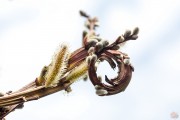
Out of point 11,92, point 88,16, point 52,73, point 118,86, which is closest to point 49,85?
point 52,73

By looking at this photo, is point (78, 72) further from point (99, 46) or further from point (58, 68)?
point (99, 46)

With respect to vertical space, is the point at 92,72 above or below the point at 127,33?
below

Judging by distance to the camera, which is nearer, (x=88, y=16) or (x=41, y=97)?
(x=41, y=97)

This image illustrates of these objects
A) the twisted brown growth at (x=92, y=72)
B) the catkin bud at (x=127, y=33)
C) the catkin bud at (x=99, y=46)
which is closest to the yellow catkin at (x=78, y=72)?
the twisted brown growth at (x=92, y=72)

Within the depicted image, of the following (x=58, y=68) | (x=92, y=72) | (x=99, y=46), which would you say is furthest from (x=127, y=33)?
(x=58, y=68)

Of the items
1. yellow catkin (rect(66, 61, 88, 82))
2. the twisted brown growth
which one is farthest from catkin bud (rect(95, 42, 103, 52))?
yellow catkin (rect(66, 61, 88, 82))

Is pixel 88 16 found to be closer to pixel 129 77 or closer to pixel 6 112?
pixel 129 77
